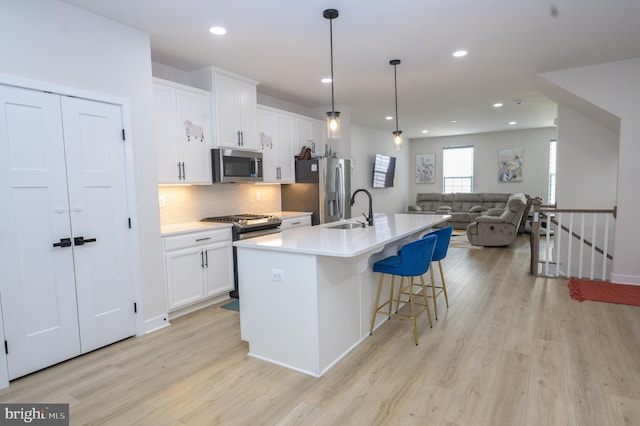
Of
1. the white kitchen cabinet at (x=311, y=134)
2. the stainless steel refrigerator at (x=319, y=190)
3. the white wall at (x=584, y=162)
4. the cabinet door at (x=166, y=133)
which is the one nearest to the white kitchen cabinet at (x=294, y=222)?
the stainless steel refrigerator at (x=319, y=190)

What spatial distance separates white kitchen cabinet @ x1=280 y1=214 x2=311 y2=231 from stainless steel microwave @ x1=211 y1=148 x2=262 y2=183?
664 millimetres

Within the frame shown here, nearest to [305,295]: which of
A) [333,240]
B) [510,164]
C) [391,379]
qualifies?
[333,240]

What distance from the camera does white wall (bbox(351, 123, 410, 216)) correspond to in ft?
27.4

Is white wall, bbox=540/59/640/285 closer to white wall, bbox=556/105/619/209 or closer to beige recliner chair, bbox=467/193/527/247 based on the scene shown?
white wall, bbox=556/105/619/209

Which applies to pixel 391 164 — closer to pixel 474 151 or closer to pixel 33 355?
pixel 474 151

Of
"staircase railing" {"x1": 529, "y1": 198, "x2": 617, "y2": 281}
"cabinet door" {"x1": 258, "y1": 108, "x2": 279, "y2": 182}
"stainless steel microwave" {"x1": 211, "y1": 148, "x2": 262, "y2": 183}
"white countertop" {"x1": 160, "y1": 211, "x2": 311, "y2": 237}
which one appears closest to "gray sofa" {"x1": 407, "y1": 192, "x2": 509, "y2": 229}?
"staircase railing" {"x1": 529, "y1": 198, "x2": 617, "y2": 281}

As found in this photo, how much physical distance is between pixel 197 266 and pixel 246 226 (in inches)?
27.0

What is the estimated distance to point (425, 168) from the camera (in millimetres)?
11141

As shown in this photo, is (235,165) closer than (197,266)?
No

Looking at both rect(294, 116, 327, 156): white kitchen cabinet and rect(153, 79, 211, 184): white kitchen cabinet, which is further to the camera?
rect(294, 116, 327, 156): white kitchen cabinet

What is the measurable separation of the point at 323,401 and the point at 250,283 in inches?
39.4

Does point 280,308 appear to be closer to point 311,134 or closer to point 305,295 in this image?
point 305,295

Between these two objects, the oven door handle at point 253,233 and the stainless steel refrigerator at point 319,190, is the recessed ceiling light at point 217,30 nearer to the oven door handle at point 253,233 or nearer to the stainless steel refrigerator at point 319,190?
the oven door handle at point 253,233


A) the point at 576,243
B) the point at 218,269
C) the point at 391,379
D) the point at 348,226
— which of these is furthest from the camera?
the point at 576,243
